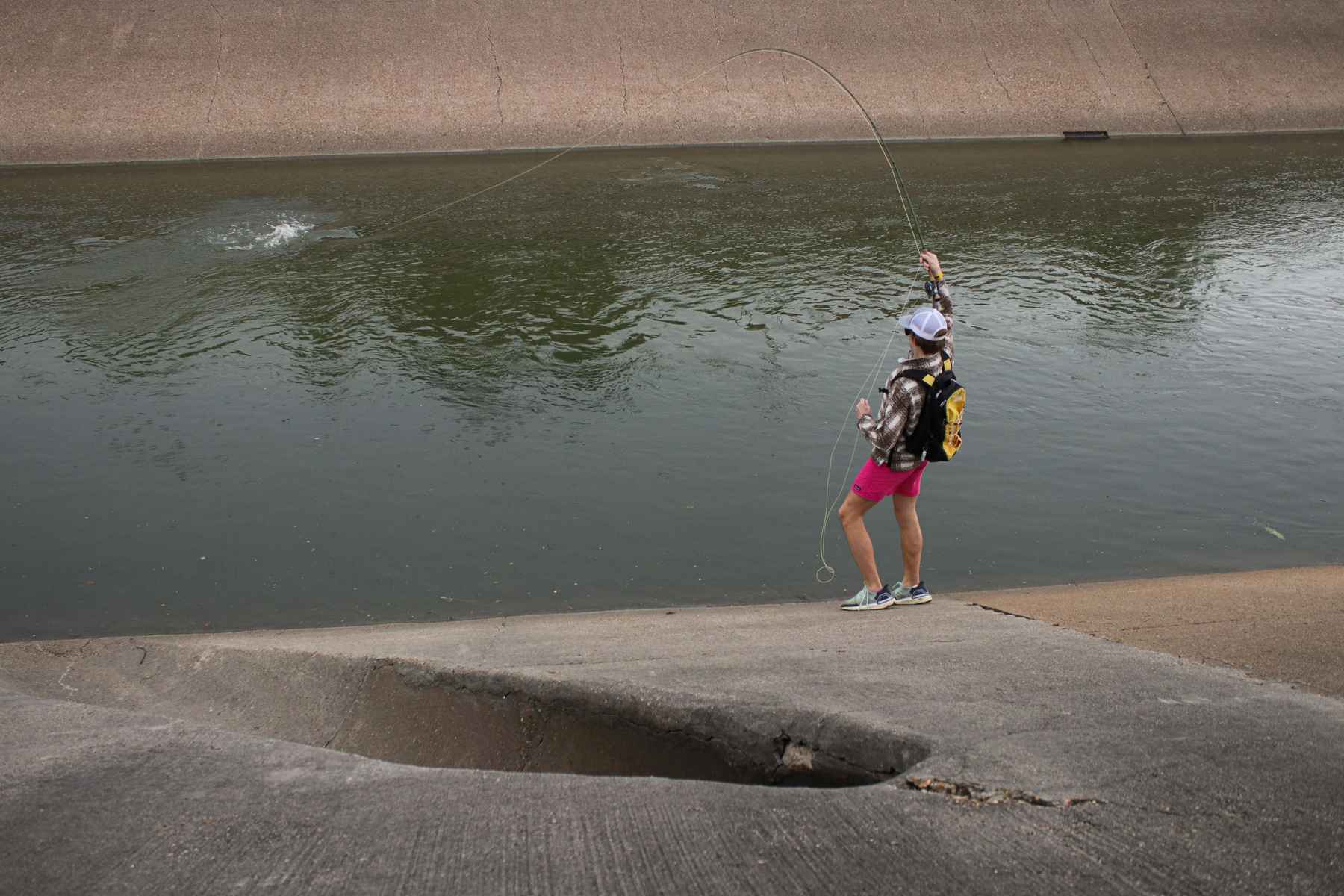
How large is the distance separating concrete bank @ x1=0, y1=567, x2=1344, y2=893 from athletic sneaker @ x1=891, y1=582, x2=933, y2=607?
1158mm

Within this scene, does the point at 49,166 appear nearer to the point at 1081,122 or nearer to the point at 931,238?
the point at 931,238

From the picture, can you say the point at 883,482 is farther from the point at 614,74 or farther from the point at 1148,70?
the point at 1148,70

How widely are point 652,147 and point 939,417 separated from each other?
22.4 metres

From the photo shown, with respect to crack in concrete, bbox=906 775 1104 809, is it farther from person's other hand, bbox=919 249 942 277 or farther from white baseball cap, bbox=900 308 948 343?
person's other hand, bbox=919 249 942 277

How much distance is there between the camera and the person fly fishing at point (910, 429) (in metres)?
5.91

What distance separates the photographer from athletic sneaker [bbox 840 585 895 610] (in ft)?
21.4

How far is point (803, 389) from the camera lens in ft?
36.1

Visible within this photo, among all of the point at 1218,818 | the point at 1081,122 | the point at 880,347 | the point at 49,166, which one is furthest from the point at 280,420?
the point at 1081,122

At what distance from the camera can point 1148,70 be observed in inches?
1162

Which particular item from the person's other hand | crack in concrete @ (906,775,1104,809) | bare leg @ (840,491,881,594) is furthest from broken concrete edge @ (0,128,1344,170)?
crack in concrete @ (906,775,1104,809)

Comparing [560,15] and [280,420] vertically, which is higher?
[560,15]

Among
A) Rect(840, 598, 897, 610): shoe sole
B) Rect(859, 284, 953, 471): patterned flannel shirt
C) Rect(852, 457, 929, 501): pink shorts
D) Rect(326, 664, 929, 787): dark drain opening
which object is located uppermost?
Rect(859, 284, 953, 471): patterned flannel shirt

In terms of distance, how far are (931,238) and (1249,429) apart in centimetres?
810

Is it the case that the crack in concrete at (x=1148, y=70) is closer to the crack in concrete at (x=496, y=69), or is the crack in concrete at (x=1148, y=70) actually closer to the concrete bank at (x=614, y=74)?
the concrete bank at (x=614, y=74)
